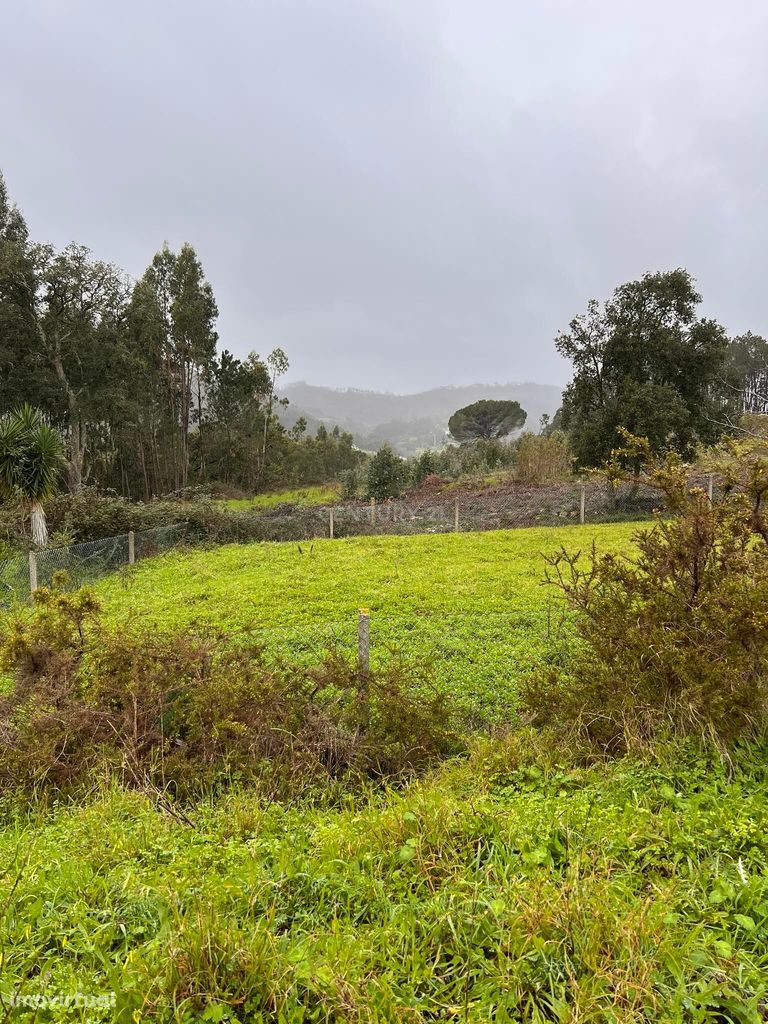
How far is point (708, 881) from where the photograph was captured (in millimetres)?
1981

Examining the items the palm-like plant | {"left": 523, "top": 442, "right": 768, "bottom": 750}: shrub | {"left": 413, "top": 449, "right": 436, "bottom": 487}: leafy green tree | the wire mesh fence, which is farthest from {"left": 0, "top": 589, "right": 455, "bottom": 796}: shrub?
{"left": 413, "top": 449, "right": 436, "bottom": 487}: leafy green tree

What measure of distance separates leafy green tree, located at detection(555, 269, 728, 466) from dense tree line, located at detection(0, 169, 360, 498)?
17383mm

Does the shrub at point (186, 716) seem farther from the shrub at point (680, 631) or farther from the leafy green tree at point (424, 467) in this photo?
the leafy green tree at point (424, 467)

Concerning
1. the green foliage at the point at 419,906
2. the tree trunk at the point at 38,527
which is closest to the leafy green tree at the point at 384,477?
the tree trunk at the point at 38,527

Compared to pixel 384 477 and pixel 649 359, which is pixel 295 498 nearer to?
pixel 384 477

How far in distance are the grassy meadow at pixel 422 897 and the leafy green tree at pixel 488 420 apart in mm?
51578

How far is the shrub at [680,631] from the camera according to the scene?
303 centimetres

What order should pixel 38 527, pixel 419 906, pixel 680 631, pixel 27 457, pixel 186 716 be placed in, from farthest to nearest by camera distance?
pixel 38 527 → pixel 27 457 → pixel 186 716 → pixel 680 631 → pixel 419 906

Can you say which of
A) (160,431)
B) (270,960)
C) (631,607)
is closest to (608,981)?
(270,960)

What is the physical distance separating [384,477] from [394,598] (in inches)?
684

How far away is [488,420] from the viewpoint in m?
54.1

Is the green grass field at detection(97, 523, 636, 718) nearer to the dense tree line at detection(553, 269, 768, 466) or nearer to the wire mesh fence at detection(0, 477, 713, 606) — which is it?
the wire mesh fence at detection(0, 477, 713, 606)

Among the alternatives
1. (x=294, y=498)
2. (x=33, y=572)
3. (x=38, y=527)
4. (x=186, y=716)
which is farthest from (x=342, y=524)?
(x=294, y=498)

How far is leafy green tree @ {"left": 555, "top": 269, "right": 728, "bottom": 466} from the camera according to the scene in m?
16.2
